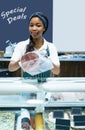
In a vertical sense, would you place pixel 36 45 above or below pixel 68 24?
below

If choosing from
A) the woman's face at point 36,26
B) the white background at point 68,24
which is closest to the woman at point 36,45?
the woman's face at point 36,26

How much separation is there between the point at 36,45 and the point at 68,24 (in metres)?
1.88

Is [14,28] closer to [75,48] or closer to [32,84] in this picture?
[75,48]

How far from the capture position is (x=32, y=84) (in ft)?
3.89

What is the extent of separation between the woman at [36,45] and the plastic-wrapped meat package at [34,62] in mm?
301

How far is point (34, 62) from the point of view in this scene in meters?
1.17

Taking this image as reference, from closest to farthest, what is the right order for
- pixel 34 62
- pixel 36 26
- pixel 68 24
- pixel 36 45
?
pixel 34 62 < pixel 36 26 < pixel 36 45 < pixel 68 24

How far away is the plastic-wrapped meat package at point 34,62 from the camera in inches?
46.1

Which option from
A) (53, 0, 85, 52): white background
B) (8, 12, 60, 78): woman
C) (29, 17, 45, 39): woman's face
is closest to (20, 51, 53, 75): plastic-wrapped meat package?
(8, 12, 60, 78): woman

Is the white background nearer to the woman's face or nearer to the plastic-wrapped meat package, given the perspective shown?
the woman's face

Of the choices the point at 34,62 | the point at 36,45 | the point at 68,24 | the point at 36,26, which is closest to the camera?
the point at 34,62

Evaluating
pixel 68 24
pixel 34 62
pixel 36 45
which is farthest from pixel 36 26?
pixel 68 24

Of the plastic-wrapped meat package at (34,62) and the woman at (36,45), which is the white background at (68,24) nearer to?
the woman at (36,45)

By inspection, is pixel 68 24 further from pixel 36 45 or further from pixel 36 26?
pixel 36 26
